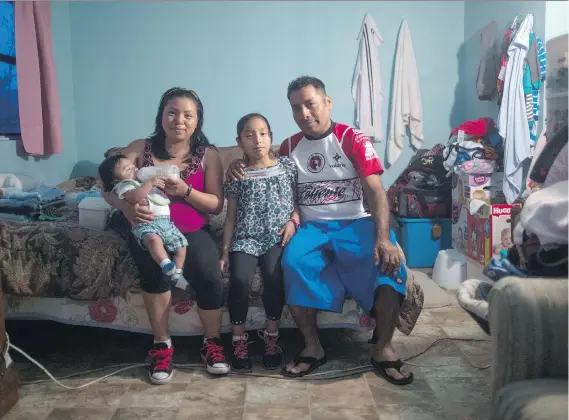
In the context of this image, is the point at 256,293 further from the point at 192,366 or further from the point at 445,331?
the point at 445,331

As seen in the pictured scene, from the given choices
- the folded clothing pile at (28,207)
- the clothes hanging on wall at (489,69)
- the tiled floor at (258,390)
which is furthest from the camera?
the clothes hanging on wall at (489,69)

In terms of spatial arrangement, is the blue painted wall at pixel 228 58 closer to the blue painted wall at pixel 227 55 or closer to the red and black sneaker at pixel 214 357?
the blue painted wall at pixel 227 55

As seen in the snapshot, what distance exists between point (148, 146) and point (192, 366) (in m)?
0.83

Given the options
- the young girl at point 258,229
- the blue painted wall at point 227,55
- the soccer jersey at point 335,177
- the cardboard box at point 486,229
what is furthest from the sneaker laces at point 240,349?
the blue painted wall at point 227,55

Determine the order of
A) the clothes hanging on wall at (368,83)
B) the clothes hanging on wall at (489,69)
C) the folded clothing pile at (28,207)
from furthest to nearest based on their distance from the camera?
the clothes hanging on wall at (368,83)
the clothes hanging on wall at (489,69)
the folded clothing pile at (28,207)

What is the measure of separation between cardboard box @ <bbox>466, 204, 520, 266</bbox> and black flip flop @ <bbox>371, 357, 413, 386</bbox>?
1187mm

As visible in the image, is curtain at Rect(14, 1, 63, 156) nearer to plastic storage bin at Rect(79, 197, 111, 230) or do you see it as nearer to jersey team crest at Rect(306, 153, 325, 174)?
plastic storage bin at Rect(79, 197, 111, 230)

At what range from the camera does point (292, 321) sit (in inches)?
82.6

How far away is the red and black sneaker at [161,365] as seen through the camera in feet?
6.25

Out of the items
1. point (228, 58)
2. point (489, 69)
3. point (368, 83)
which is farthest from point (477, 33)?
point (228, 58)

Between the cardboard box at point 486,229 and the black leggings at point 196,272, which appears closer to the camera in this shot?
the black leggings at point 196,272

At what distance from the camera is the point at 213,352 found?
198cm

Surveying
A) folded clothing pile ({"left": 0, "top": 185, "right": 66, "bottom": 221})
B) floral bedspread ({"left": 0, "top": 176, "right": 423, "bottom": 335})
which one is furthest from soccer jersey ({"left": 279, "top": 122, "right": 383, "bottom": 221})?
folded clothing pile ({"left": 0, "top": 185, "right": 66, "bottom": 221})

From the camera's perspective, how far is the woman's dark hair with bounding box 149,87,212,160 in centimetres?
210
